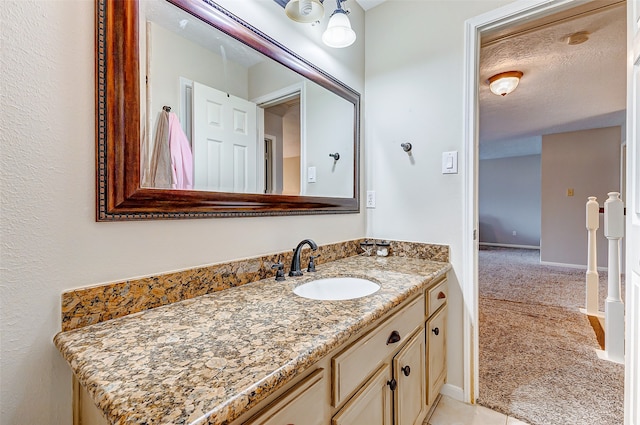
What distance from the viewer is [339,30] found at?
138cm

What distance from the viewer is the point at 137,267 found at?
0.87m

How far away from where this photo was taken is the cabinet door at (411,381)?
105cm

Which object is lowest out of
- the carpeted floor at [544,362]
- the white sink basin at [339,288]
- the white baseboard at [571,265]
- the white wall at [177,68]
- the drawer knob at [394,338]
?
the carpeted floor at [544,362]

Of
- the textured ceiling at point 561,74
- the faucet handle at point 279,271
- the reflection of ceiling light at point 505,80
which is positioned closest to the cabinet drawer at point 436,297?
the faucet handle at point 279,271

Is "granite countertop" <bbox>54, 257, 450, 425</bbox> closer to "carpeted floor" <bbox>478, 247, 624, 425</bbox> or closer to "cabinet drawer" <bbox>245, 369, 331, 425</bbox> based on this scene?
"cabinet drawer" <bbox>245, 369, 331, 425</bbox>

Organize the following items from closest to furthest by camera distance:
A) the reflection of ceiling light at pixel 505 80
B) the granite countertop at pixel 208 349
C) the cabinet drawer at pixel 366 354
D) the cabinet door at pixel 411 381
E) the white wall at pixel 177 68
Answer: the granite countertop at pixel 208 349 → the cabinet drawer at pixel 366 354 → the white wall at pixel 177 68 → the cabinet door at pixel 411 381 → the reflection of ceiling light at pixel 505 80

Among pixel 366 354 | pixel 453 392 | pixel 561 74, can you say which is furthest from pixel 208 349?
pixel 561 74

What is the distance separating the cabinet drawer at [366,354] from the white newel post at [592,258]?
259 centimetres

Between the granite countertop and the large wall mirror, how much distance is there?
0.32 metres

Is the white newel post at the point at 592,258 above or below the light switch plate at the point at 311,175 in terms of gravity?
below

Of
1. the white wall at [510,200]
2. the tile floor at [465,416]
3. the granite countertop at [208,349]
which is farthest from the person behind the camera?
the white wall at [510,200]

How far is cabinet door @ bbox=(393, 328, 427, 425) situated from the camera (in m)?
1.05

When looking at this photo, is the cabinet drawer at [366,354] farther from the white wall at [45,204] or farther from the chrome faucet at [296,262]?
the white wall at [45,204]

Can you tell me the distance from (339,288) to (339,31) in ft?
4.02
